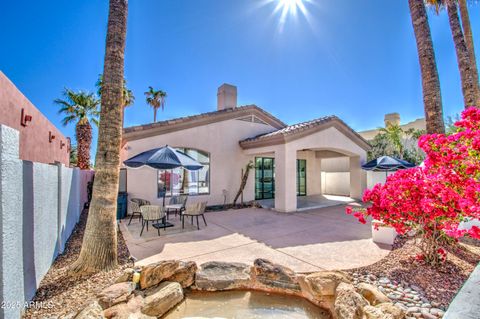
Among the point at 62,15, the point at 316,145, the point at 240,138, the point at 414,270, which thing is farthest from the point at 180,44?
the point at 414,270

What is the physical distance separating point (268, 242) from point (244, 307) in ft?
9.58

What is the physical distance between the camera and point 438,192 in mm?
4094

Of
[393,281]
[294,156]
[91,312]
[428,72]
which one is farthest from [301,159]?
[91,312]

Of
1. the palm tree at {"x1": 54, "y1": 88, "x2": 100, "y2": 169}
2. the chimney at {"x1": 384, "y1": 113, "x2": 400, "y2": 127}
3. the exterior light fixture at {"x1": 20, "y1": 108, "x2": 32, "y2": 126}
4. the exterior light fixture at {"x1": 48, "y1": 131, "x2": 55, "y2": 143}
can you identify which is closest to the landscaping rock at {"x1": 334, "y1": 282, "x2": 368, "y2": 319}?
the exterior light fixture at {"x1": 20, "y1": 108, "x2": 32, "y2": 126}

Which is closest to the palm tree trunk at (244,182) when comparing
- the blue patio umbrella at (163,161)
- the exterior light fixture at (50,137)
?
the blue patio umbrella at (163,161)

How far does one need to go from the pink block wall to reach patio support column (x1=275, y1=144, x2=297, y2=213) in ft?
32.2

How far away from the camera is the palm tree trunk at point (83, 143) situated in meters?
18.7

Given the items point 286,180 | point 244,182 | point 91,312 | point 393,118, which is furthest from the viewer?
point 393,118

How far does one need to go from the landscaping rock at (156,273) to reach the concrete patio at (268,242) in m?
1.11

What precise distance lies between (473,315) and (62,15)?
539 inches

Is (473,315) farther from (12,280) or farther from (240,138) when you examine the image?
(240,138)

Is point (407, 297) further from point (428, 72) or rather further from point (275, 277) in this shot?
point (428, 72)

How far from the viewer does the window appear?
36.5 ft

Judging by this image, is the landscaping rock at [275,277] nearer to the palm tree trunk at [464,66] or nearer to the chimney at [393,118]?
the palm tree trunk at [464,66]
